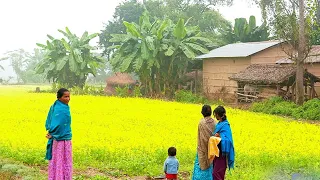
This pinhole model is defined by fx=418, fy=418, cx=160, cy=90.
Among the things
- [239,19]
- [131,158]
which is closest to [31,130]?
[131,158]

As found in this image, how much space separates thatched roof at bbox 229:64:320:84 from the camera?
766 inches

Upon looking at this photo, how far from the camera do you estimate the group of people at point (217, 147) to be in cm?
534

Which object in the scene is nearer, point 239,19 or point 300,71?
point 300,71

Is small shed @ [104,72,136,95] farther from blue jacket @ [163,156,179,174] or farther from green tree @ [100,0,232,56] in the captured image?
blue jacket @ [163,156,179,174]

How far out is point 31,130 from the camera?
11.7 m

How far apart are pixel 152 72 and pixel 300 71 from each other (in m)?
10.6

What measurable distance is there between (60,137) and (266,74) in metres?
16.3

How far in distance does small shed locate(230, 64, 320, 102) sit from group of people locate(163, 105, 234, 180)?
1443 cm

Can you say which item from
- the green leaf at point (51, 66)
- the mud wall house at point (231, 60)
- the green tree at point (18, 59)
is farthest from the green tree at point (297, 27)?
the green tree at point (18, 59)

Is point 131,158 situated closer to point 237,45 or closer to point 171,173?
point 171,173

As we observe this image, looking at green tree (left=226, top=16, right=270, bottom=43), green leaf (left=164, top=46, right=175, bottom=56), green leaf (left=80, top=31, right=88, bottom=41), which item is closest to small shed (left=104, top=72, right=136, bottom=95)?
green leaf (left=80, top=31, right=88, bottom=41)

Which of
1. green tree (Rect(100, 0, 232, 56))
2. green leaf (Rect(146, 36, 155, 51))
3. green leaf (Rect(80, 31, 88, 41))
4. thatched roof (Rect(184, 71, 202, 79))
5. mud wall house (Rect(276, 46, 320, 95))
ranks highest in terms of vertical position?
green tree (Rect(100, 0, 232, 56))

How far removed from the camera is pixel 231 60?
78.9 ft

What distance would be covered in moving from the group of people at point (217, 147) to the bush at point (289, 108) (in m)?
12.4
